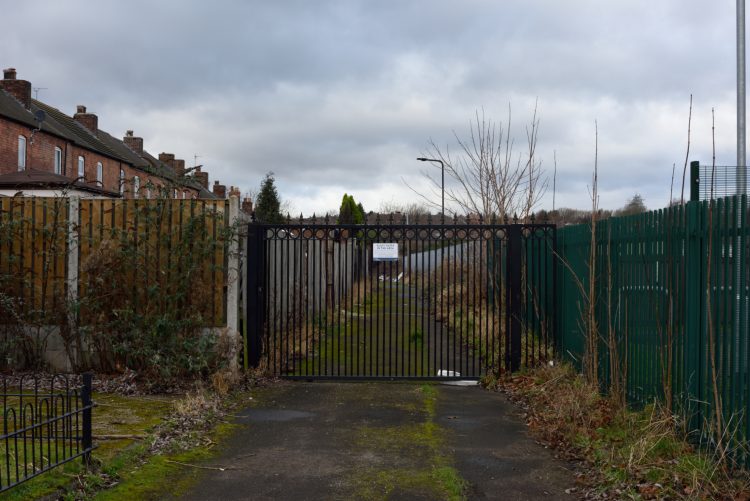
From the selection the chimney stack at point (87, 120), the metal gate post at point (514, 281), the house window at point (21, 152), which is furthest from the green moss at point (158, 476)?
the chimney stack at point (87, 120)

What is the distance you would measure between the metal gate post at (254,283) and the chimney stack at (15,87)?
27140 mm

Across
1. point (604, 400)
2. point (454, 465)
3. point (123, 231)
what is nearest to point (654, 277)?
point (604, 400)

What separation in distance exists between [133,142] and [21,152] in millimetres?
19720

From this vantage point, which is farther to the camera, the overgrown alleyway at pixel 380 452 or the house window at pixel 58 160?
the house window at pixel 58 160

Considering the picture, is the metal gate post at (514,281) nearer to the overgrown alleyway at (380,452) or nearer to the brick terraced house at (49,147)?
the overgrown alleyway at (380,452)

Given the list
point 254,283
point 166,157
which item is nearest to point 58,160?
point 166,157

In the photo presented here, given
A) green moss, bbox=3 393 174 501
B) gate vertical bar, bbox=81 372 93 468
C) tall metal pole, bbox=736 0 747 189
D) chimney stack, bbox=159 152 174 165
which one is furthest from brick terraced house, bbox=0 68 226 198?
tall metal pole, bbox=736 0 747 189

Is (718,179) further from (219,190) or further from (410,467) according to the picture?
(219,190)

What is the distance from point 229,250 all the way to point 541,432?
493 cm

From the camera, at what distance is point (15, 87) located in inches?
1236

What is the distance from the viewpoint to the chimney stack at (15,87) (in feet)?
103

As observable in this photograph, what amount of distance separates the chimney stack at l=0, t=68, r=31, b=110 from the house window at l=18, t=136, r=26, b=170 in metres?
2.99

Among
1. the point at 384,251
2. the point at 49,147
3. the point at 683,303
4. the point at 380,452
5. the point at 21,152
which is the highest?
the point at 49,147

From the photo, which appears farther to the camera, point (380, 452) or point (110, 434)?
point (110, 434)
